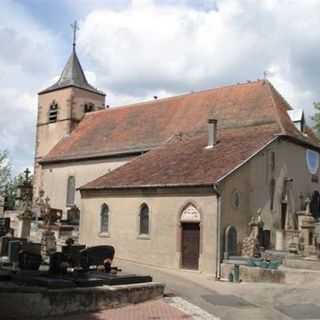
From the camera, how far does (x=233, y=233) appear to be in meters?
25.7

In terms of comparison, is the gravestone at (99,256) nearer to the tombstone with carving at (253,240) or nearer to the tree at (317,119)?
the tombstone with carving at (253,240)

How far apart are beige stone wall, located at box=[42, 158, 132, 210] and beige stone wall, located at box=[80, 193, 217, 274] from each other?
264 inches

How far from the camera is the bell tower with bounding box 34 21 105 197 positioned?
4750 cm

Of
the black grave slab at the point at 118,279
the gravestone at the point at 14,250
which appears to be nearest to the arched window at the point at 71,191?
the gravestone at the point at 14,250

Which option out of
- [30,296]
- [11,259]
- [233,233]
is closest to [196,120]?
[233,233]

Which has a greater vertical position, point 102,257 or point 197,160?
point 197,160

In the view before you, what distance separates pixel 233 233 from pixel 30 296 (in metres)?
14.2

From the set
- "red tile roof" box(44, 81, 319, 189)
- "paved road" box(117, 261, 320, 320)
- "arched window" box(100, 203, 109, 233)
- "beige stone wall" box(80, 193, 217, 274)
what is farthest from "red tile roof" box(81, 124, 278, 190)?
"paved road" box(117, 261, 320, 320)

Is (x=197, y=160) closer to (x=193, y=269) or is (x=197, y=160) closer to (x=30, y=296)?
(x=193, y=269)

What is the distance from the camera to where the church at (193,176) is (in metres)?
26.0

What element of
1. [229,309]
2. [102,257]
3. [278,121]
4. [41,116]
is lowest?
[229,309]

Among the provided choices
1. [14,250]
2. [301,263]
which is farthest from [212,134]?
[14,250]

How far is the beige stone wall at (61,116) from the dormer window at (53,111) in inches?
13.8

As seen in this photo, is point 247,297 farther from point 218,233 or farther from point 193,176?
point 193,176
